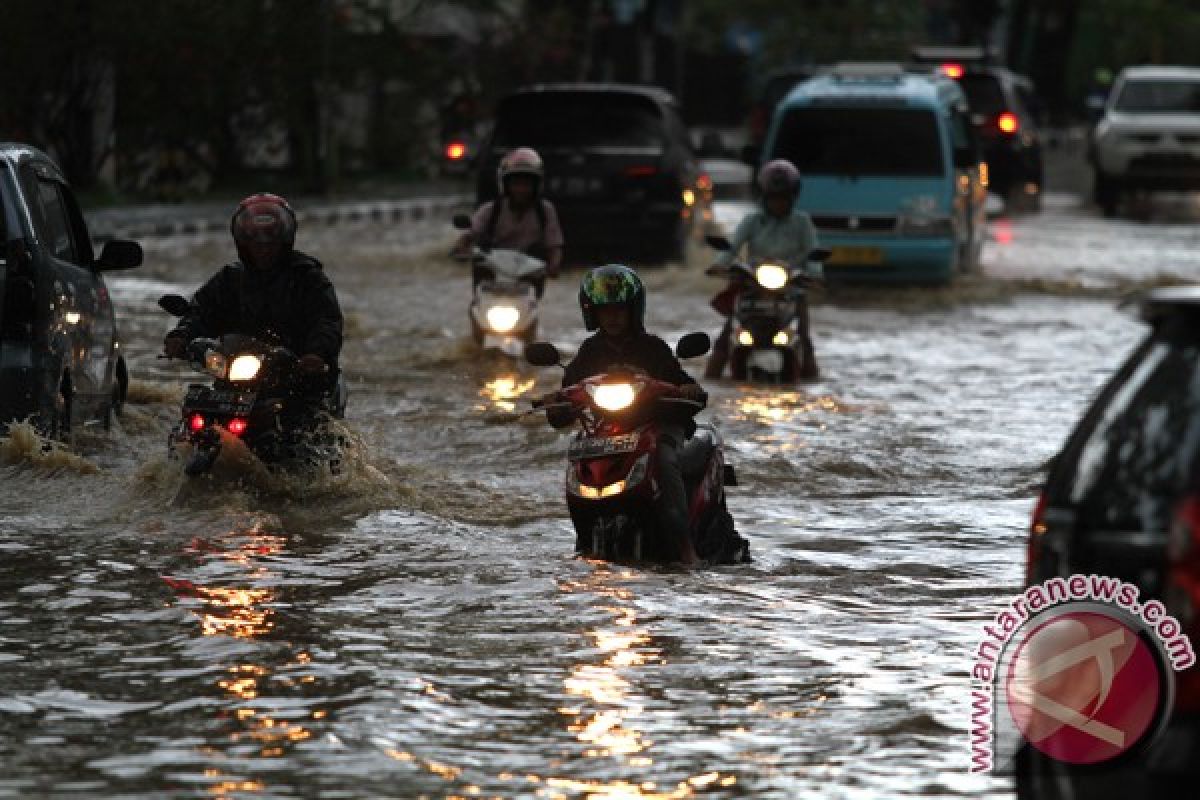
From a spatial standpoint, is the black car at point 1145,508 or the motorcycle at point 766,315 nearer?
the black car at point 1145,508

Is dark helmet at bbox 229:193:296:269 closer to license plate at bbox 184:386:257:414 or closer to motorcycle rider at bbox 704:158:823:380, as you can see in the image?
license plate at bbox 184:386:257:414

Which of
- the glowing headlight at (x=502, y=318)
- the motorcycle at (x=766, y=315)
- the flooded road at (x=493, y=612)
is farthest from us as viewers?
the glowing headlight at (x=502, y=318)

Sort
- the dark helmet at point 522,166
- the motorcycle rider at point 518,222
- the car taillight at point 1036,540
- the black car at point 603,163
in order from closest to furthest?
the car taillight at point 1036,540, the dark helmet at point 522,166, the motorcycle rider at point 518,222, the black car at point 603,163

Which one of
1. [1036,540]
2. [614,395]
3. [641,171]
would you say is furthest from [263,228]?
[641,171]

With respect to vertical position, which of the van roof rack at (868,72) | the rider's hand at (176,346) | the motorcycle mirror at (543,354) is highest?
the van roof rack at (868,72)

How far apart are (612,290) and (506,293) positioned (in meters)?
7.68

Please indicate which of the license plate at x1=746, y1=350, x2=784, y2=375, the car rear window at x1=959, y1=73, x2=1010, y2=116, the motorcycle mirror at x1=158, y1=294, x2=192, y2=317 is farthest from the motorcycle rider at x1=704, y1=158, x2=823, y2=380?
the car rear window at x1=959, y1=73, x2=1010, y2=116

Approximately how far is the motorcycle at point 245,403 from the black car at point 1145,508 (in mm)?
6406

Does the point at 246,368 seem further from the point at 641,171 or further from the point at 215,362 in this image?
the point at 641,171

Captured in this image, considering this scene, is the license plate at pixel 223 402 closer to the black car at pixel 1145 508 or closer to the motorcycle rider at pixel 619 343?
the motorcycle rider at pixel 619 343

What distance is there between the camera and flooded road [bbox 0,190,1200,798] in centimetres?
751

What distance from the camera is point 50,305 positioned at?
1324 cm

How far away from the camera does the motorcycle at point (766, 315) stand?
59.8 feet

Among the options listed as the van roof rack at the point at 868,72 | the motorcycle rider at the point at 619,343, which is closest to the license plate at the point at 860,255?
the van roof rack at the point at 868,72
